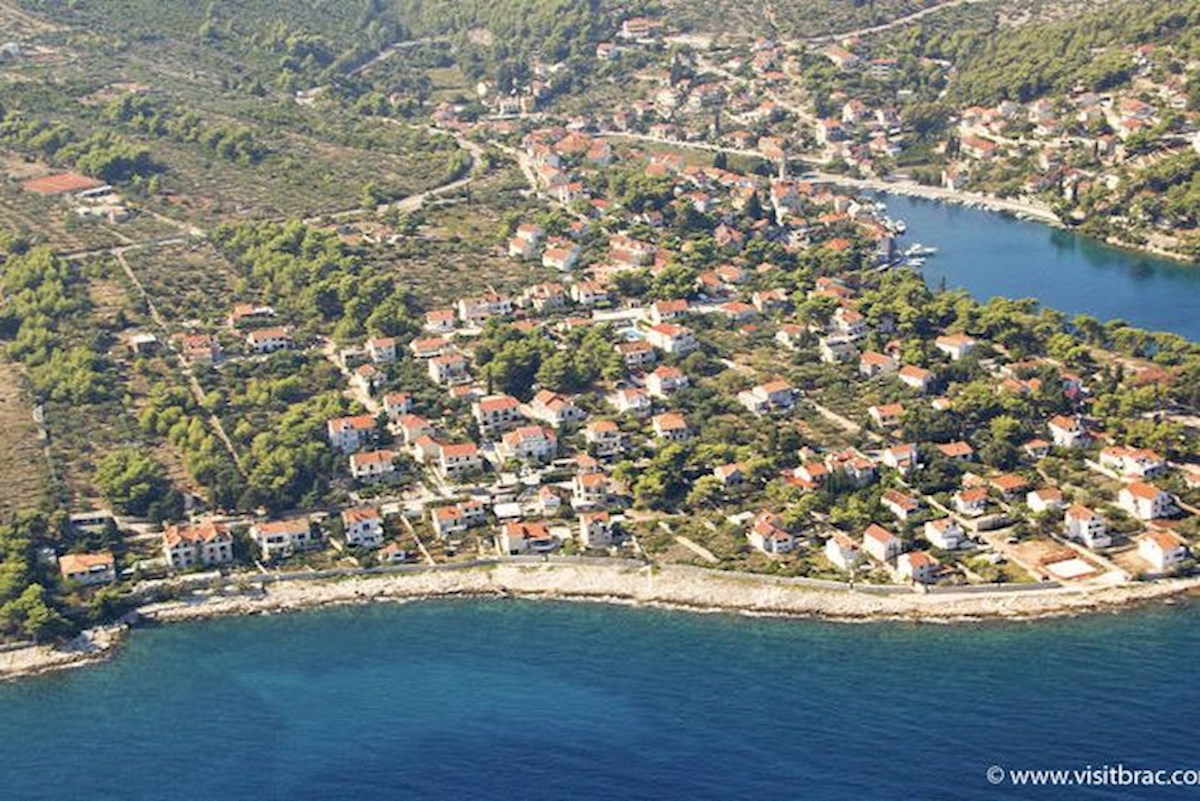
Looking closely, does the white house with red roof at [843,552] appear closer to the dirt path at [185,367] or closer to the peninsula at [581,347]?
the peninsula at [581,347]

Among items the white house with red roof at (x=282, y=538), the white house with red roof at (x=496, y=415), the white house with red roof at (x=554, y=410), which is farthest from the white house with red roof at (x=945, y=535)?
the white house with red roof at (x=282, y=538)

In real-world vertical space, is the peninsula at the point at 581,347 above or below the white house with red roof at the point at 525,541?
above

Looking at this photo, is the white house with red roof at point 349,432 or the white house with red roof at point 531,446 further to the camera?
the white house with red roof at point 349,432

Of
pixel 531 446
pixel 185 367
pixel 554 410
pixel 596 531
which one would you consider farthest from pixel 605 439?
pixel 185 367

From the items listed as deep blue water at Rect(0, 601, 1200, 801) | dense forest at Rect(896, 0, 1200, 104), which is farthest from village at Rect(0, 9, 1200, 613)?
dense forest at Rect(896, 0, 1200, 104)

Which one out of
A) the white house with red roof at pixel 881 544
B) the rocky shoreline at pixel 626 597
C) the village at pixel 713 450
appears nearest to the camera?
the rocky shoreline at pixel 626 597

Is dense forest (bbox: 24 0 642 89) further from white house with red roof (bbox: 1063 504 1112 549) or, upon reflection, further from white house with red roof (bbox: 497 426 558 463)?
white house with red roof (bbox: 1063 504 1112 549)
